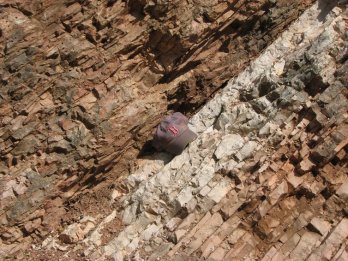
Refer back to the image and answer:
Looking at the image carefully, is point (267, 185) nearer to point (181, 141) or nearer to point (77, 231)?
point (181, 141)

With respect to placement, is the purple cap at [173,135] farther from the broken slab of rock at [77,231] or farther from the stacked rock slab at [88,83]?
the broken slab of rock at [77,231]

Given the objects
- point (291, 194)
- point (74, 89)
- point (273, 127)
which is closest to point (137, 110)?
point (74, 89)

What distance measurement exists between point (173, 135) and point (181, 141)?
25 cm

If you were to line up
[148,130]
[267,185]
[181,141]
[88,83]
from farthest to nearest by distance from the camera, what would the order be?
1. [148,130]
2. [181,141]
3. [88,83]
4. [267,185]

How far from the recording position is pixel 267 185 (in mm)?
9703

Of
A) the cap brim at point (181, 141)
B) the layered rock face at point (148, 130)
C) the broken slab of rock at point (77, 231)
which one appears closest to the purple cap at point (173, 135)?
the cap brim at point (181, 141)

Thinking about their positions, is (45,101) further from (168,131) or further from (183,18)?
(183,18)

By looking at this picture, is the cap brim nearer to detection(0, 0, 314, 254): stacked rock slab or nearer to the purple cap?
the purple cap

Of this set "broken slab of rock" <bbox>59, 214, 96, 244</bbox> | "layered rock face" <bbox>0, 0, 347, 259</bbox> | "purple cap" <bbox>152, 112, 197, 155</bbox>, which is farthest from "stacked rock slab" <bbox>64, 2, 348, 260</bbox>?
"purple cap" <bbox>152, 112, 197, 155</bbox>

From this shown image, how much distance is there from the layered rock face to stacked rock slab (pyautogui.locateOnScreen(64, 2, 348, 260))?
29mm

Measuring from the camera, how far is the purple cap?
10.9m

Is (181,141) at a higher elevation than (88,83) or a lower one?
lower

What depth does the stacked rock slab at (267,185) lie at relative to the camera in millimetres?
9422

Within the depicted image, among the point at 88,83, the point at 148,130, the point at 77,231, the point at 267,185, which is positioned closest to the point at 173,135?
the point at 148,130
